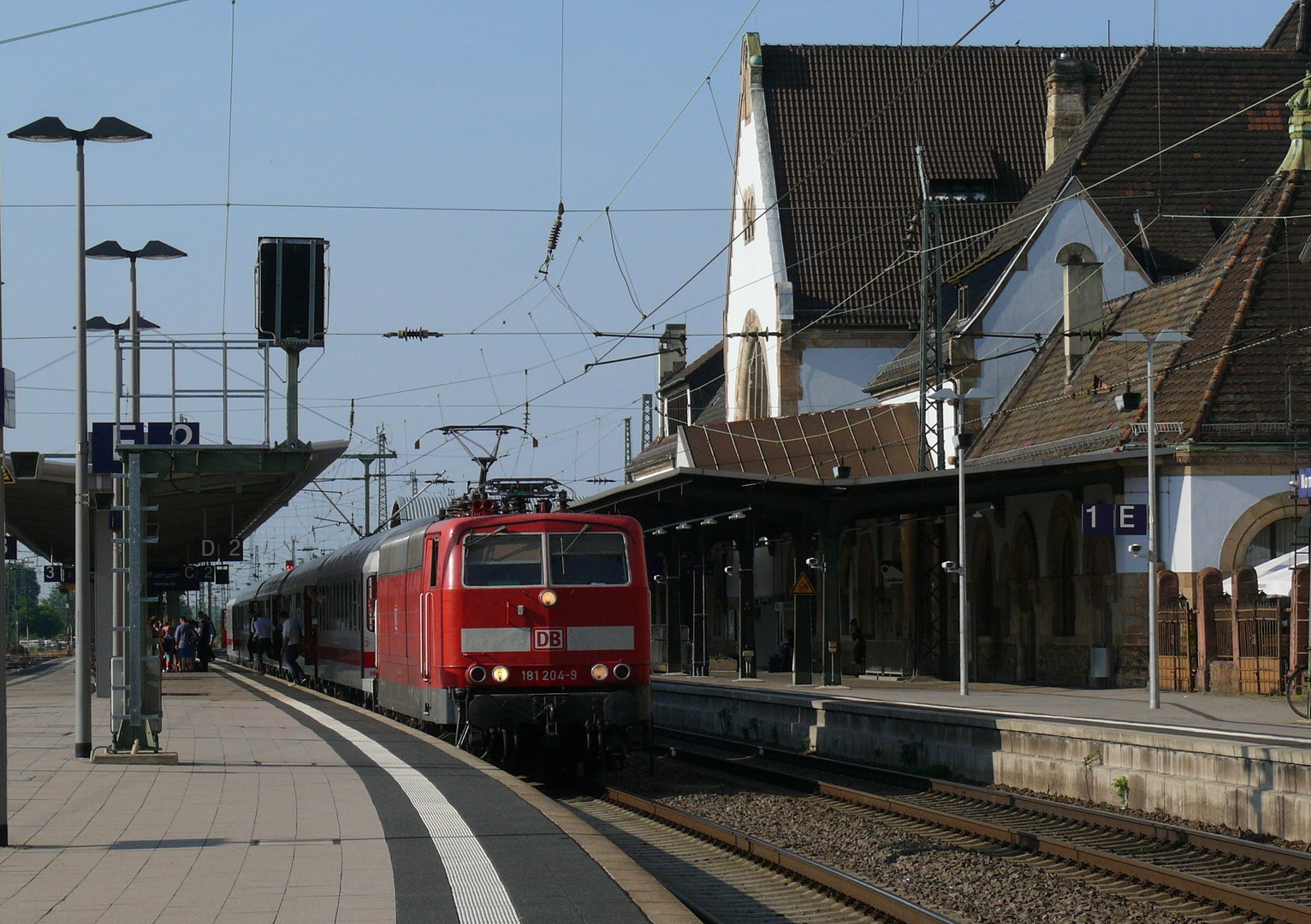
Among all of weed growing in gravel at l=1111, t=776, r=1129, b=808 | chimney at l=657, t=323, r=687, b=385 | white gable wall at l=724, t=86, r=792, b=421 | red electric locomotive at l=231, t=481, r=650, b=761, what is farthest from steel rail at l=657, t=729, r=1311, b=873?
chimney at l=657, t=323, r=687, b=385

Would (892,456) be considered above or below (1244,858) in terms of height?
above

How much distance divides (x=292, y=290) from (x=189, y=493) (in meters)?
A: 7.31

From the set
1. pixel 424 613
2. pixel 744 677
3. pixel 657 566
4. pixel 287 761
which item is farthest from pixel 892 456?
pixel 287 761

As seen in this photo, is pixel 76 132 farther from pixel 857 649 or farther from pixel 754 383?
pixel 754 383

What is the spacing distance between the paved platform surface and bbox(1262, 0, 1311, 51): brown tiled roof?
959 inches

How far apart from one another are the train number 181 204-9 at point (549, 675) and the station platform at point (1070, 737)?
4581mm

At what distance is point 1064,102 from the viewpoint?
47.5 m

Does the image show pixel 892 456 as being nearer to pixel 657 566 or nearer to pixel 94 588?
pixel 657 566

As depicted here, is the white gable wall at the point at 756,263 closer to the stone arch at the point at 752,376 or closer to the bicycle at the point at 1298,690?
the stone arch at the point at 752,376

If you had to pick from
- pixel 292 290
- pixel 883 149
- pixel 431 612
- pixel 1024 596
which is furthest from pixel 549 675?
pixel 883 149

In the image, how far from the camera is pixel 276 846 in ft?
34.0

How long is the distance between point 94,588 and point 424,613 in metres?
14.0

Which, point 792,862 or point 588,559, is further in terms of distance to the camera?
point 588,559

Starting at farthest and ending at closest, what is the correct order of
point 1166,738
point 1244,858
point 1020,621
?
1. point 1020,621
2. point 1166,738
3. point 1244,858
